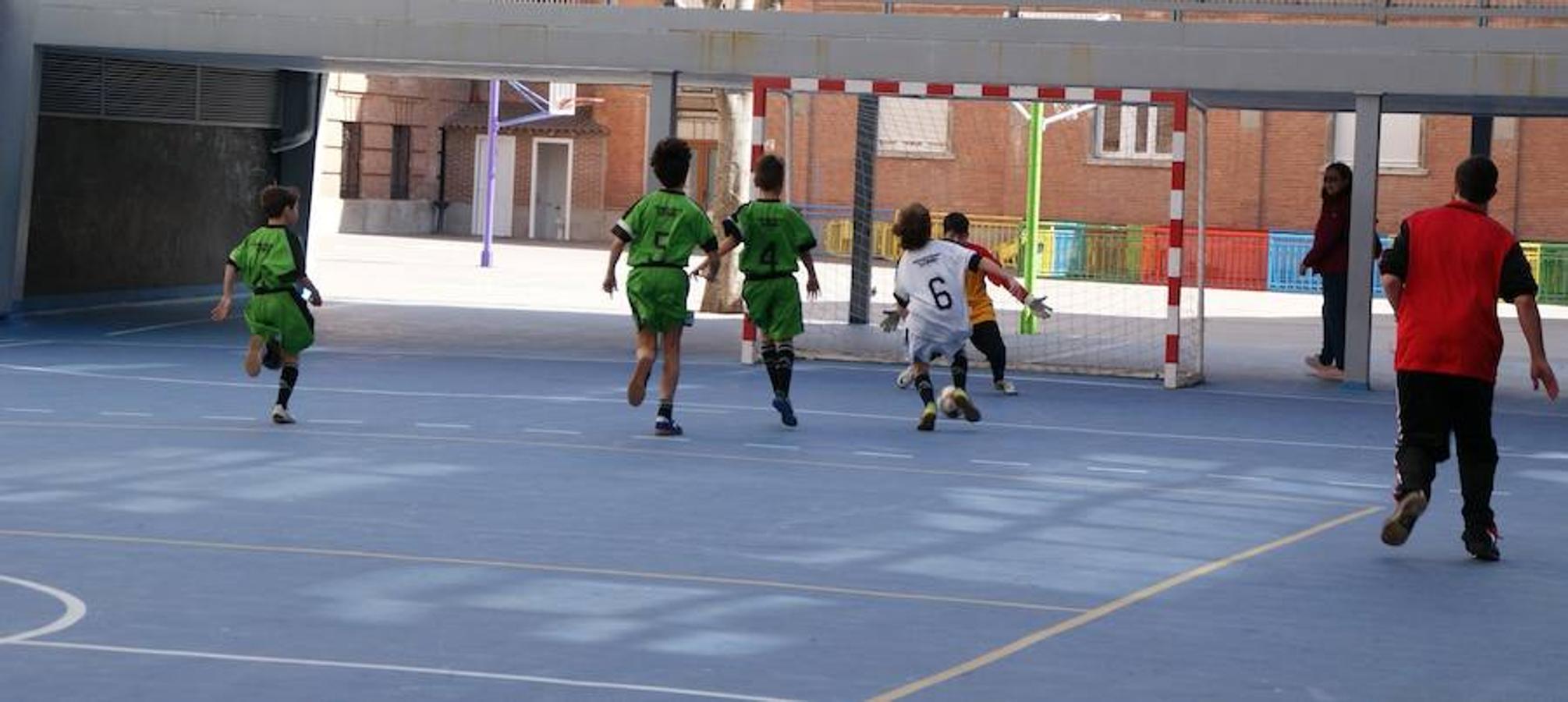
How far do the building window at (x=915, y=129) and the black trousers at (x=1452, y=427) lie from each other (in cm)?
3959

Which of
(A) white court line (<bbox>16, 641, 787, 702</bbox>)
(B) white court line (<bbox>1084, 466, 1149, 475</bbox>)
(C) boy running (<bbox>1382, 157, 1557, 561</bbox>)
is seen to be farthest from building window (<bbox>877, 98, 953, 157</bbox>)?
(A) white court line (<bbox>16, 641, 787, 702</bbox>)

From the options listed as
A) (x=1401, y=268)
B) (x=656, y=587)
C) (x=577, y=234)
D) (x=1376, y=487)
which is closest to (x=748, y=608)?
(x=656, y=587)

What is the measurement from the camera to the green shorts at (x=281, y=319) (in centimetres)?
1586

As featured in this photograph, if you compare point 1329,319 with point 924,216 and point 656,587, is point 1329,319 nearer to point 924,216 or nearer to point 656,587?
point 924,216

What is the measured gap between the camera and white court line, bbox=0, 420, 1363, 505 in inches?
560

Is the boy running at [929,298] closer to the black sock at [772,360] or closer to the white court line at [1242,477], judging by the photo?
the black sock at [772,360]

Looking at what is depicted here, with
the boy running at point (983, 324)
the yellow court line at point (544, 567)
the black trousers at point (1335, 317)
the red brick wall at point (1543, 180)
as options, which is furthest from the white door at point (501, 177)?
the yellow court line at point (544, 567)

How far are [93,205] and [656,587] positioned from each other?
693 inches

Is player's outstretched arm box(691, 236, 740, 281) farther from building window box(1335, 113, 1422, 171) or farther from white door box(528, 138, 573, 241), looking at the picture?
white door box(528, 138, 573, 241)

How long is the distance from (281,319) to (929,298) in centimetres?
412

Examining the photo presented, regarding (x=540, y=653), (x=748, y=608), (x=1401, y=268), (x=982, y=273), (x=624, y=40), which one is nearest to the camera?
(x=540, y=653)

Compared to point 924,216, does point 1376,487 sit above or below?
below

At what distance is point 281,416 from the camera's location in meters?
16.0

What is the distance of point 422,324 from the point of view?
26562 millimetres
